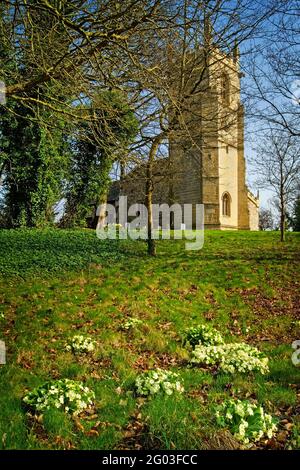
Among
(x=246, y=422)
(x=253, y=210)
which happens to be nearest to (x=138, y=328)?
(x=246, y=422)

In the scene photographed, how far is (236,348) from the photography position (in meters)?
6.20

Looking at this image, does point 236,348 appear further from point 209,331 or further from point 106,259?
point 106,259

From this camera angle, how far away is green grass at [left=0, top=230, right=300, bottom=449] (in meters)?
3.88

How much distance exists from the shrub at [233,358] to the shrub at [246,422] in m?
1.69

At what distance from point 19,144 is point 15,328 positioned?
1317 centimetres

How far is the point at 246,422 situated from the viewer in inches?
143

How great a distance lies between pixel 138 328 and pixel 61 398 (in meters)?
4.14

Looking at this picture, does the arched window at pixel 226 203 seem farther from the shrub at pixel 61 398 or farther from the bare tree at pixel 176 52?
the shrub at pixel 61 398

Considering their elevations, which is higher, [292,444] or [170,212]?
[170,212]

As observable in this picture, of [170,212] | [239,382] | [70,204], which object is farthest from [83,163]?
[239,382]

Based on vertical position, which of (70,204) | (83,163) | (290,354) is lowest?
(290,354)

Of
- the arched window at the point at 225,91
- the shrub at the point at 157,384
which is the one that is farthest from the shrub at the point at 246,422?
the arched window at the point at 225,91

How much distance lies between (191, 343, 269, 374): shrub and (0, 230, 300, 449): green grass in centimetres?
17

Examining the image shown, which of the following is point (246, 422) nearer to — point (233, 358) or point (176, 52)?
point (233, 358)
